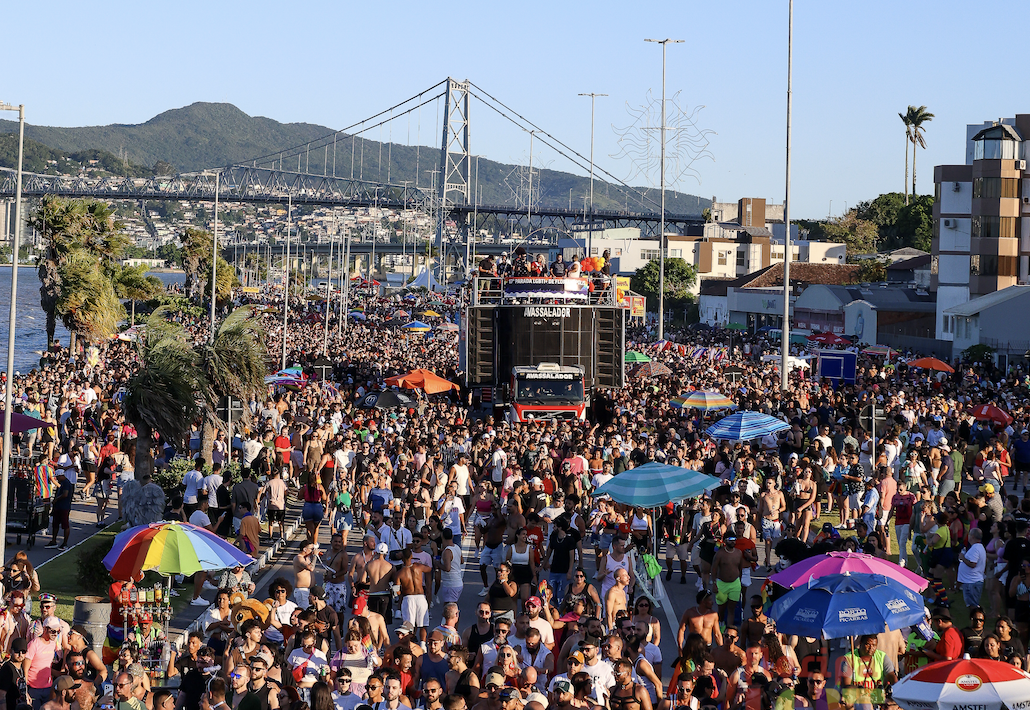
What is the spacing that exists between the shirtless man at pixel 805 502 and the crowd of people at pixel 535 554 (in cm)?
3

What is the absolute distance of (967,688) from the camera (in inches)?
314

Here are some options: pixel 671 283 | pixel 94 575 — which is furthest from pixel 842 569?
pixel 671 283

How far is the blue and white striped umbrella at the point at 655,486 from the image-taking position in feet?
49.3

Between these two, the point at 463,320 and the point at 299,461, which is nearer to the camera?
the point at 299,461

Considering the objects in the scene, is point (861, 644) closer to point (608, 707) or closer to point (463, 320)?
point (608, 707)

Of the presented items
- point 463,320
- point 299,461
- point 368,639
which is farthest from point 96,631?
point 463,320

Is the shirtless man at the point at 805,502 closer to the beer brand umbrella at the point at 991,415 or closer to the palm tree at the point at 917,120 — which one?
the beer brand umbrella at the point at 991,415

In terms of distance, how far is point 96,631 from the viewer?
12.3m

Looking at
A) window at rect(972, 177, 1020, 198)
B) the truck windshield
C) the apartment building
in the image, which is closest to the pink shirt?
the truck windshield

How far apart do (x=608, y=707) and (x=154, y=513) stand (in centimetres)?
920

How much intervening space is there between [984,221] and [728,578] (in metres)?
53.7

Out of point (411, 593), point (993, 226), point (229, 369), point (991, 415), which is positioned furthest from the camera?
point (993, 226)

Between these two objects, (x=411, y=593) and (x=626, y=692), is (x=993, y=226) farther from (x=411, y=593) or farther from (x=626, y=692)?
(x=626, y=692)

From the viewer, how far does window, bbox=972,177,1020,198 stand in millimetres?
61375
